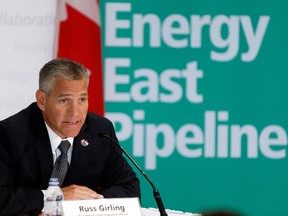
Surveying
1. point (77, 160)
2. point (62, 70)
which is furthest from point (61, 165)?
point (62, 70)

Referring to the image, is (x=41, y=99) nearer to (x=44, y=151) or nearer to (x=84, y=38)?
(x=44, y=151)

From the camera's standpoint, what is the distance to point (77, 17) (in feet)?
19.1

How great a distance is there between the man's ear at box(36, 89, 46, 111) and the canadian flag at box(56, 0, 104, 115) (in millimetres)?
2234

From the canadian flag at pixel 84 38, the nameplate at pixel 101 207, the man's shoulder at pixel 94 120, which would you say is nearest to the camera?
the nameplate at pixel 101 207

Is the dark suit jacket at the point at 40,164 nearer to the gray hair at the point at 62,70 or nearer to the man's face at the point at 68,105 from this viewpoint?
the man's face at the point at 68,105

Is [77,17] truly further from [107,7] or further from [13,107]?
[13,107]

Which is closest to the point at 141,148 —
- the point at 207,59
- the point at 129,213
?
the point at 207,59

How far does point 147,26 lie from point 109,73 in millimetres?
456

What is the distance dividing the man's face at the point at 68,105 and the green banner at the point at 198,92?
234cm

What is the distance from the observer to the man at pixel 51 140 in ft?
11.2

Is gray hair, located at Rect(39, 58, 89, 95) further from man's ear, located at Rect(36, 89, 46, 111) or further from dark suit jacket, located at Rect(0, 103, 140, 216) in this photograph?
dark suit jacket, located at Rect(0, 103, 140, 216)

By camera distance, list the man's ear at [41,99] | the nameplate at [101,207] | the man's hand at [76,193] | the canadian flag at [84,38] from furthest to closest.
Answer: the canadian flag at [84,38] → the man's ear at [41,99] → the man's hand at [76,193] → the nameplate at [101,207]

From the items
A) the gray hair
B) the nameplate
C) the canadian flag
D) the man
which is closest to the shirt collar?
the man

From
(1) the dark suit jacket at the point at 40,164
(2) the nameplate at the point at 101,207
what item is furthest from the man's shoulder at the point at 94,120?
(2) the nameplate at the point at 101,207
